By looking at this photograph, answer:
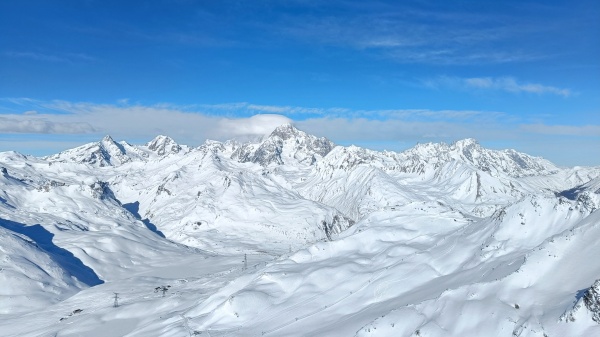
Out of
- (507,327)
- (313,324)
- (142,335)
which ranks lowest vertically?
(142,335)

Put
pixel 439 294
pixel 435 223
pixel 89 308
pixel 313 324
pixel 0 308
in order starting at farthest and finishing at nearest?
pixel 0 308 → pixel 89 308 → pixel 435 223 → pixel 313 324 → pixel 439 294

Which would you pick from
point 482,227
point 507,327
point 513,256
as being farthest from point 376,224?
point 507,327

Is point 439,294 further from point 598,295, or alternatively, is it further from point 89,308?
point 89,308

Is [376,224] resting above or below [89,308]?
above

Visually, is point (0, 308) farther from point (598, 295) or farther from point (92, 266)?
point (598, 295)

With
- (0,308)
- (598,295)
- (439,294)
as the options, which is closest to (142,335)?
(439,294)

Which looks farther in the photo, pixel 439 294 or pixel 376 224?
pixel 376 224

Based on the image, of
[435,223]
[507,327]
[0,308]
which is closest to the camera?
[507,327]
